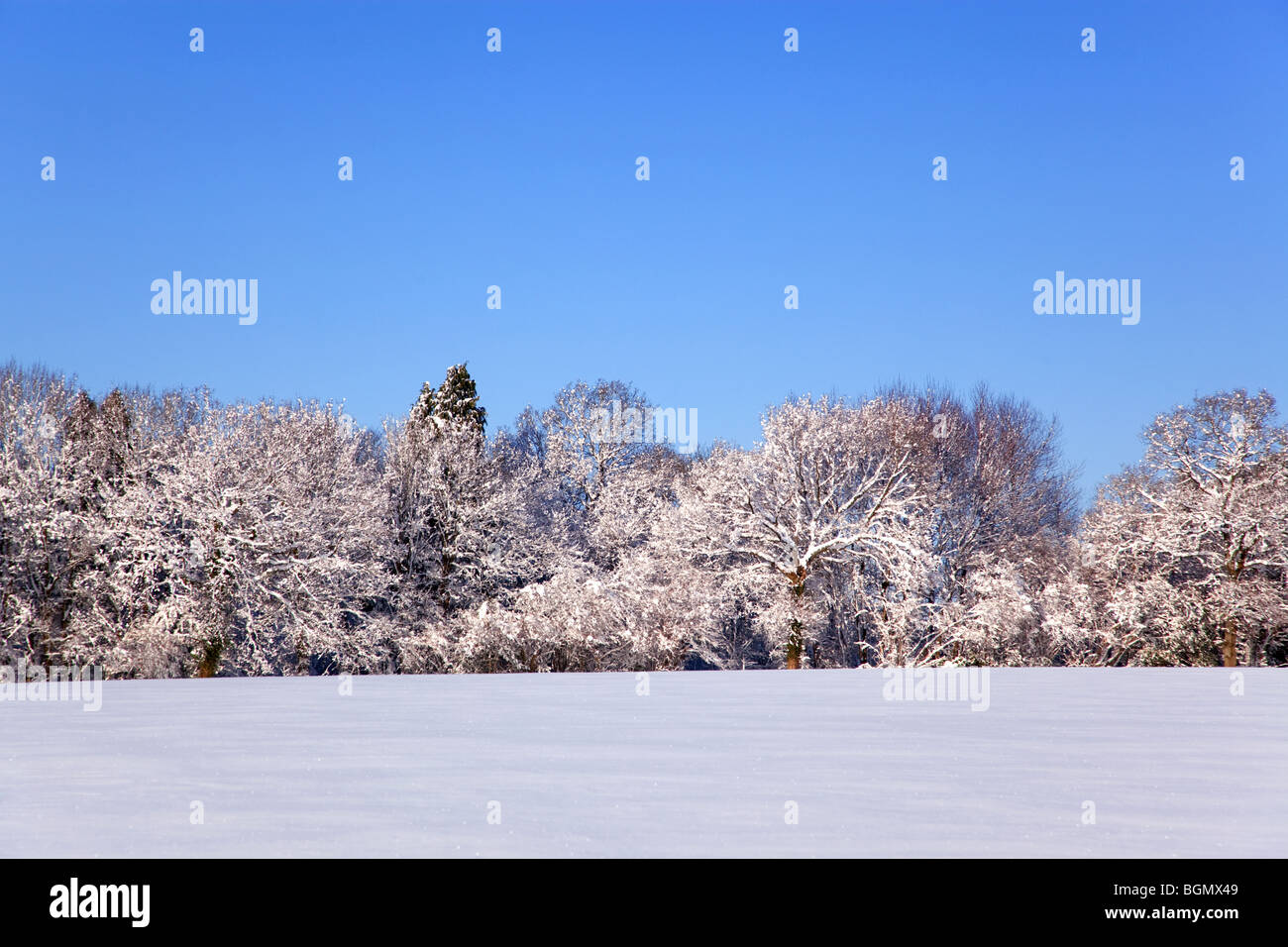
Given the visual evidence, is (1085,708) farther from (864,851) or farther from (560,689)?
(864,851)

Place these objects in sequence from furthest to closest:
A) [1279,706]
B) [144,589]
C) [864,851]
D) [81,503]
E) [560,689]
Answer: [81,503], [144,589], [560,689], [1279,706], [864,851]

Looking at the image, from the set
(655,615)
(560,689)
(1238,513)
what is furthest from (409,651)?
(1238,513)

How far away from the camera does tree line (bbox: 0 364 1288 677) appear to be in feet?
97.1

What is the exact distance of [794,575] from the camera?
33.0m

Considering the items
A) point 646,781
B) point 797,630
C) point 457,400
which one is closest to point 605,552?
point 797,630

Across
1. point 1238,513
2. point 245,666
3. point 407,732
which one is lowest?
point 245,666

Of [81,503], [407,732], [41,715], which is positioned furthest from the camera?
[81,503]

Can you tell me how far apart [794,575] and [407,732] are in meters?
24.8

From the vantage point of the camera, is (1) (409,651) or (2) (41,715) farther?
(1) (409,651)

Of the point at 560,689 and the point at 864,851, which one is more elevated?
the point at 864,851
